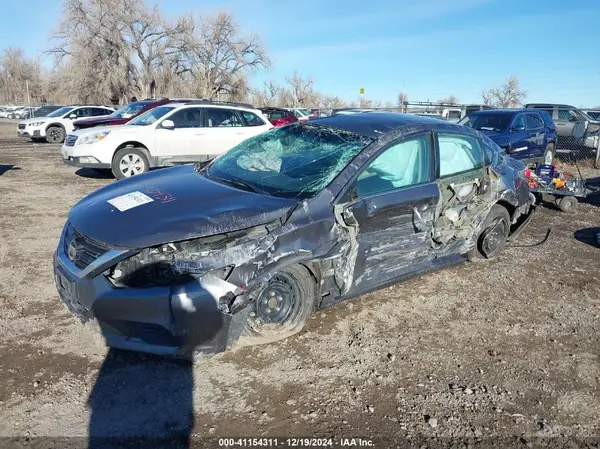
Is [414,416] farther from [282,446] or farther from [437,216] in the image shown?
[437,216]

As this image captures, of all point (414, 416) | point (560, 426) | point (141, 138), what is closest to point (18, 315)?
point (414, 416)

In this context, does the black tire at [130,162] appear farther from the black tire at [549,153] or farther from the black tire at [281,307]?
the black tire at [549,153]

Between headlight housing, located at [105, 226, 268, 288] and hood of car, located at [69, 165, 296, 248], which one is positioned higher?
hood of car, located at [69, 165, 296, 248]

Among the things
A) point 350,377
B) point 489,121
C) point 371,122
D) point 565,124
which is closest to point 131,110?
point 489,121

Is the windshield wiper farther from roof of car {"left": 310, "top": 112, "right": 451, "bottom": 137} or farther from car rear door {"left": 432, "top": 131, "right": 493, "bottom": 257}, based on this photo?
car rear door {"left": 432, "top": 131, "right": 493, "bottom": 257}

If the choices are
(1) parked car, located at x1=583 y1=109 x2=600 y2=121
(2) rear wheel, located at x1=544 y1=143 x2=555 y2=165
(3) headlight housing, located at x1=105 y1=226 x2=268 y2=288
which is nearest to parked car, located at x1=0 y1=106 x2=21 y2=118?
(1) parked car, located at x1=583 y1=109 x2=600 y2=121

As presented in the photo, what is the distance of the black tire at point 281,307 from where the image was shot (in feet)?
10.7

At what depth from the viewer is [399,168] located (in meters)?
4.09

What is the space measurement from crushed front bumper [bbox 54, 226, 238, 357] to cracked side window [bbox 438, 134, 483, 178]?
254cm

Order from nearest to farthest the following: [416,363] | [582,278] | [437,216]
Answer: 1. [416,363]
2. [437,216]
3. [582,278]

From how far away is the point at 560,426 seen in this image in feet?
8.96

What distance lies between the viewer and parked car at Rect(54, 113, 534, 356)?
2867 mm

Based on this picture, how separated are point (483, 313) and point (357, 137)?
1.91 m

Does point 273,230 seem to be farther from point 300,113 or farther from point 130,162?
point 300,113
